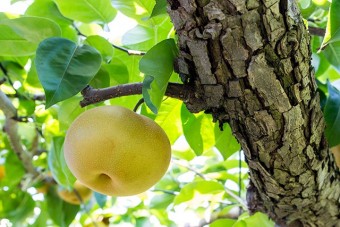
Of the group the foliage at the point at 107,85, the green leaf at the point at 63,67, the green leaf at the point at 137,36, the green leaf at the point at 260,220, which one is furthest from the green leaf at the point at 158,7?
the green leaf at the point at 260,220

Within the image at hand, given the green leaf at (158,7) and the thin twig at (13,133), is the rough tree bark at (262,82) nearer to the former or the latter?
the green leaf at (158,7)

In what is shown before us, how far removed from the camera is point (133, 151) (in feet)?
2.25

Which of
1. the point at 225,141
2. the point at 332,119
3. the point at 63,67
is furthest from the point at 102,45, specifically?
the point at 332,119

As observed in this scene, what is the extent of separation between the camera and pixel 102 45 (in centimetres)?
83

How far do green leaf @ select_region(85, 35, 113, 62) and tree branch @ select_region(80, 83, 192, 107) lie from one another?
14cm

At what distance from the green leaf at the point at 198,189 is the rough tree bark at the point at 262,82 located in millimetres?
337

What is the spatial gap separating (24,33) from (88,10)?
0.16 m

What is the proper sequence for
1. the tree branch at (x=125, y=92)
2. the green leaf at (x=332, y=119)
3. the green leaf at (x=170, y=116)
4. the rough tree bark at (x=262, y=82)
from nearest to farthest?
the rough tree bark at (x=262, y=82), the tree branch at (x=125, y=92), the green leaf at (x=332, y=119), the green leaf at (x=170, y=116)

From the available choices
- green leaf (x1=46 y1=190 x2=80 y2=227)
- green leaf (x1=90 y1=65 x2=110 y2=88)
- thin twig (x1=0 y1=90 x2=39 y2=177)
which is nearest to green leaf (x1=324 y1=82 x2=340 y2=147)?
green leaf (x1=90 y1=65 x2=110 y2=88)

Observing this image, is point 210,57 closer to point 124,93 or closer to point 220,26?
point 220,26

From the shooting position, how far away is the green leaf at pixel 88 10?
88cm

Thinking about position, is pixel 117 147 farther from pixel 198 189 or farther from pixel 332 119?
pixel 198 189

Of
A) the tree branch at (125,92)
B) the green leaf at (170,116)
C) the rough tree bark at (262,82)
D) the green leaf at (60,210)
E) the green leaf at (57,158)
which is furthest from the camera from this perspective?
the green leaf at (60,210)

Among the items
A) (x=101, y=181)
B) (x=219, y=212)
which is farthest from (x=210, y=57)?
(x=219, y=212)
